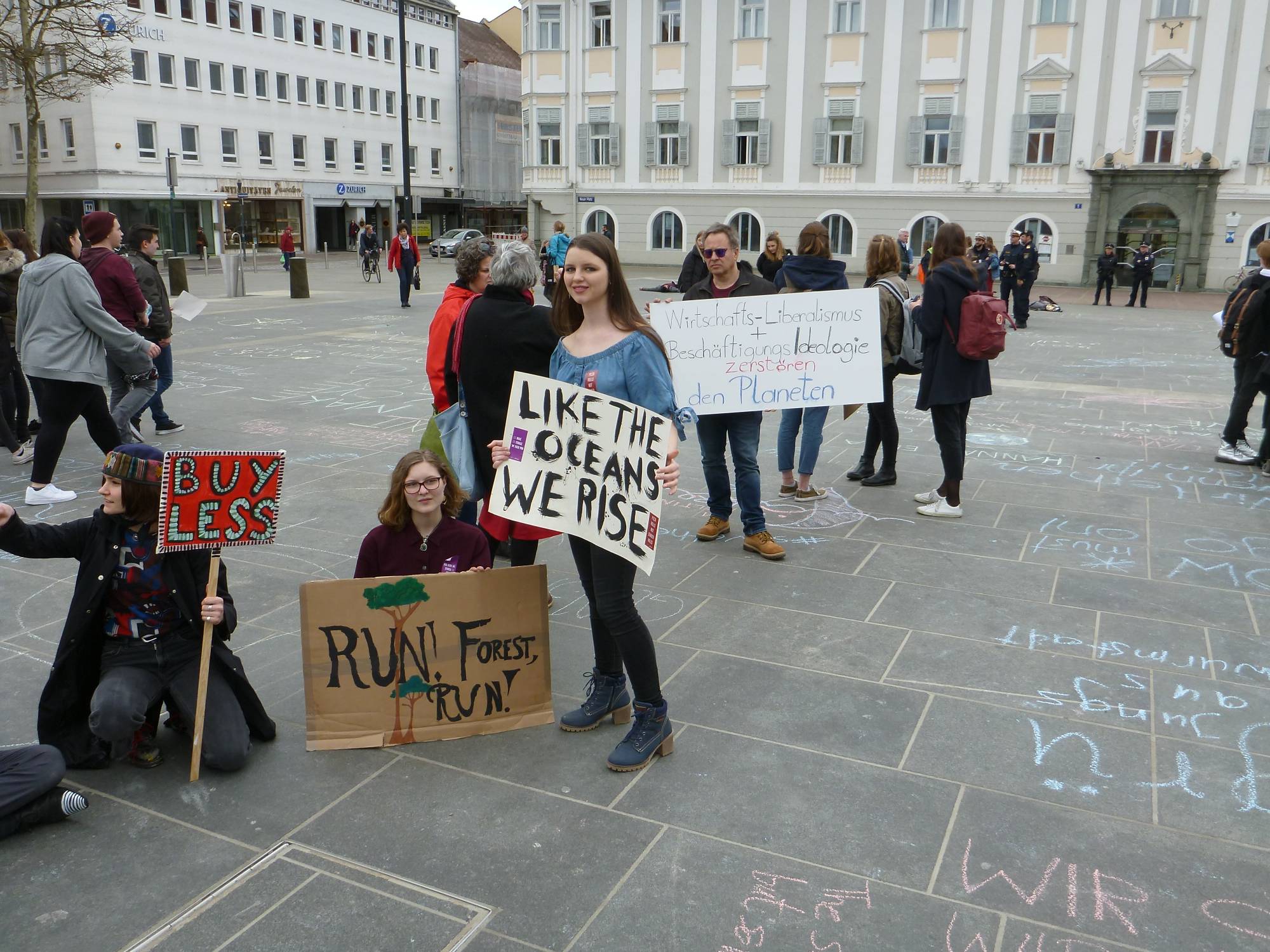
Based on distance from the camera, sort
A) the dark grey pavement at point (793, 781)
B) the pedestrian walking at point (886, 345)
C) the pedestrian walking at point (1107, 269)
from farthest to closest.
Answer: the pedestrian walking at point (1107, 269) < the pedestrian walking at point (886, 345) < the dark grey pavement at point (793, 781)

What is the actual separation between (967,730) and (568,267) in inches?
87.6

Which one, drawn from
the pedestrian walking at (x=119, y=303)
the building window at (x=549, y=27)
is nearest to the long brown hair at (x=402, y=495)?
the pedestrian walking at (x=119, y=303)

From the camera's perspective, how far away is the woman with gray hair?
14.1ft

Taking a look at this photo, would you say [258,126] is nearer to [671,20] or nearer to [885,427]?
[671,20]

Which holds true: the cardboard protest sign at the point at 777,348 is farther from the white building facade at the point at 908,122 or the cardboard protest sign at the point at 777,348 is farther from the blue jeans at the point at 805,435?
the white building facade at the point at 908,122

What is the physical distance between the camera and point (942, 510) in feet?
22.1

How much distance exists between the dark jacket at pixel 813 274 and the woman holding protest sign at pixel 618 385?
337 cm

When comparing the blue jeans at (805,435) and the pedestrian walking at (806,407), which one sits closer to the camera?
the pedestrian walking at (806,407)

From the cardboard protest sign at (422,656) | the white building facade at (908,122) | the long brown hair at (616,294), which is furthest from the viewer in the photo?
the white building facade at (908,122)

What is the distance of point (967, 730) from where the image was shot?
3887 millimetres

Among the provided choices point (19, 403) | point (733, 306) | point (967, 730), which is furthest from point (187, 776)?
point (19, 403)

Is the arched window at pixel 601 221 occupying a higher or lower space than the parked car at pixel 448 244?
higher

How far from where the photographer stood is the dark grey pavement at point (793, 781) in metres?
2.82

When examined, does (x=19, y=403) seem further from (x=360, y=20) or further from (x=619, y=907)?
(x=360, y=20)
